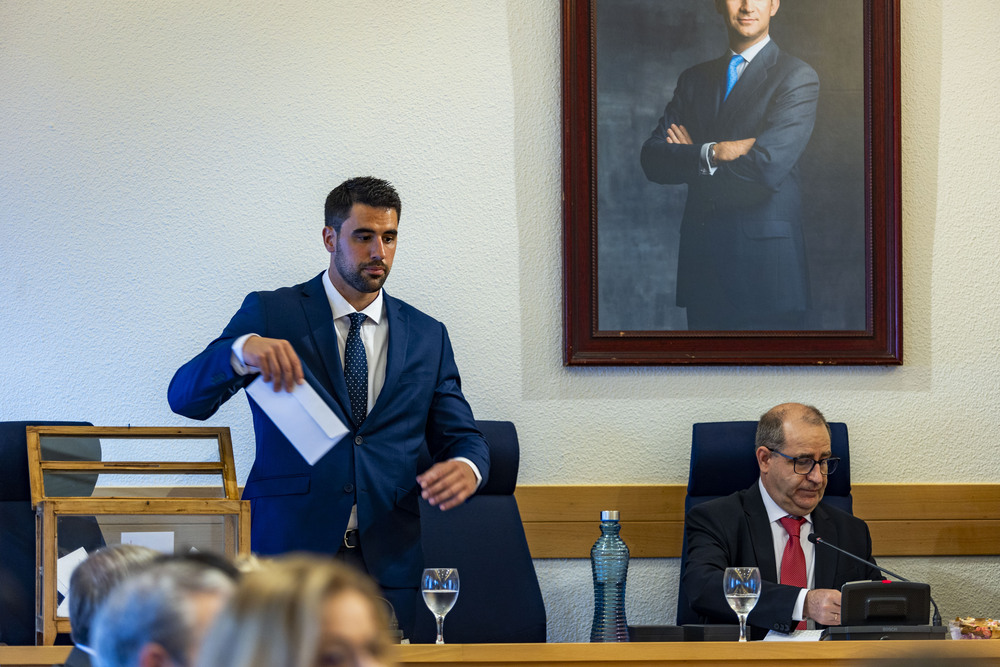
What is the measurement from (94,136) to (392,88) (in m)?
0.95

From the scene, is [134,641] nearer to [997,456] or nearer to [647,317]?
[647,317]

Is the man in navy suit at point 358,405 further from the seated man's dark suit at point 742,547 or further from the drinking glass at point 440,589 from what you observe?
the seated man's dark suit at point 742,547

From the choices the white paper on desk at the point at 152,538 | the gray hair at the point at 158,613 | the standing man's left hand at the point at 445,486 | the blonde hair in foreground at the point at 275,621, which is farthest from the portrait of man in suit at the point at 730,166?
the blonde hair in foreground at the point at 275,621

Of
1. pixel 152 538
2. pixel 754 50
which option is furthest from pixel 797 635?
pixel 754 50

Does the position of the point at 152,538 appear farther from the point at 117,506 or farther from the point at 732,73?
the point at 732,73

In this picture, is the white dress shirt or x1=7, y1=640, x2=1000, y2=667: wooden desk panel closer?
x1=7, y1=640, x2=1000, y2=667: wooden desk panel

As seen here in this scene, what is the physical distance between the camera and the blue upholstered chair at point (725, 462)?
10.2ft

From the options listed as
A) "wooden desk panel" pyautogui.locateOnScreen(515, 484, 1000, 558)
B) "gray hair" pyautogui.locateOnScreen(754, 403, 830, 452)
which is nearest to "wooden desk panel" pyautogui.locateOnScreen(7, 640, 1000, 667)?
"gray hair" pyautogui.locateOnScreen(754, 403, 830, 452)

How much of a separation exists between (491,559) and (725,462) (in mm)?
741

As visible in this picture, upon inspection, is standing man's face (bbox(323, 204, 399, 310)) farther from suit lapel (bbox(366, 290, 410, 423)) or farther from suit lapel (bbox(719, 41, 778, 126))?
suit lapel (bbox(719, 41, 778, 126))

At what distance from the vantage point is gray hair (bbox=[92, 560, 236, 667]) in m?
0.91

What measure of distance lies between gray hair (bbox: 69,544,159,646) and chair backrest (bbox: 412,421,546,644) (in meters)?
1.72

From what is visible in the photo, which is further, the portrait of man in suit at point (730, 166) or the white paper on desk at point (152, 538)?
the portrait of man in suit at point (730, 166)

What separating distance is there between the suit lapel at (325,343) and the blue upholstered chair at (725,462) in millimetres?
1107
